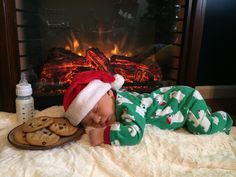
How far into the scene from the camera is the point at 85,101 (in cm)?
92

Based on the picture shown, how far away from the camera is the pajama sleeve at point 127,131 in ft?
2.90

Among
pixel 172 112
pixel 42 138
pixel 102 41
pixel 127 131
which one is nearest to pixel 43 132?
pixel 42 138

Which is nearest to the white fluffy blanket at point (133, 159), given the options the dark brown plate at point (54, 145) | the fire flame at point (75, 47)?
the dark brown plate at point (54, 145)

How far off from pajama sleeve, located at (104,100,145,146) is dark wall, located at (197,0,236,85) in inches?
39.7

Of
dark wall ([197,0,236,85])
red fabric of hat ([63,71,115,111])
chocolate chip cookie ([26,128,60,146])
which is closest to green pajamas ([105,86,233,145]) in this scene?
red fabric of hat ([63,71,115,111])

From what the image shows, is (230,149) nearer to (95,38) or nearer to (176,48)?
(176,48)

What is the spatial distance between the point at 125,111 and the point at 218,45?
1090 millimetres

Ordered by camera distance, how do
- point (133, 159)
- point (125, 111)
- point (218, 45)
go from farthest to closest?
point (218, 45), point (125, 111), point (133, 159)

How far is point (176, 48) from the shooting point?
146 centimetres

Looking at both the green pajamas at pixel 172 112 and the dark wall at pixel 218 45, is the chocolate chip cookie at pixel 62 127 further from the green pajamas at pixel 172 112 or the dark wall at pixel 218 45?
the dark wall at pixel 218 45

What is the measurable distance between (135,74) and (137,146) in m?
0.66

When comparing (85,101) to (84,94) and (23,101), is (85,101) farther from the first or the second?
(23,101)

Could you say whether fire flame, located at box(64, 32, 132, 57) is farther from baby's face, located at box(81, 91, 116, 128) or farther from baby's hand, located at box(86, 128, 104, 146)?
baby's hand, located at box(86, 128, 104, 146)

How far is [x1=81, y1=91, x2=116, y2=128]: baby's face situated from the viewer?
965 mm
